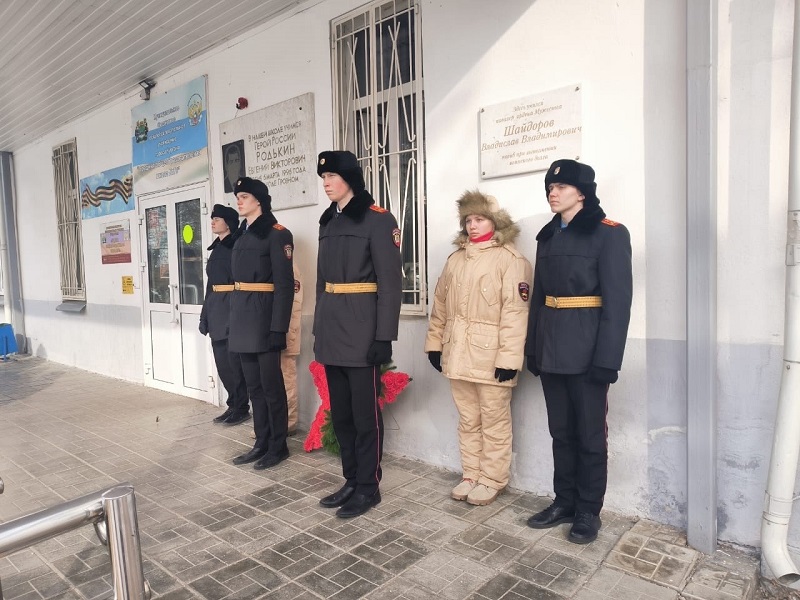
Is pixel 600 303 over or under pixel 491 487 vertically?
over

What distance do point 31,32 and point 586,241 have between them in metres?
5.26

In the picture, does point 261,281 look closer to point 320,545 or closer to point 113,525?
point 320,545

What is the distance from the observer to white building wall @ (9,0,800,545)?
2486mm

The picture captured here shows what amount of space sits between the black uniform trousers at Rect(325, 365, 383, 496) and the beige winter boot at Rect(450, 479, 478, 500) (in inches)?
17.5

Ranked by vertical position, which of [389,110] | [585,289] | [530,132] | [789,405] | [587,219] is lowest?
[789,405]

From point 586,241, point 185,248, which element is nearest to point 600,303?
point 586,241

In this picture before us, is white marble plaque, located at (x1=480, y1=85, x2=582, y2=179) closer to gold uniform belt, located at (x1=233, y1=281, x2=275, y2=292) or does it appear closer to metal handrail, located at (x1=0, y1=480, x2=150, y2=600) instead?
gold uniform belt, located at (x1=233, y1=281, x2=275, y2=292)

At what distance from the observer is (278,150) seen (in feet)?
16.0

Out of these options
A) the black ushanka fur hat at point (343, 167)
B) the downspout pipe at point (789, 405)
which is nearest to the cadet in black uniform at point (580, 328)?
the downspout pipe at point (789, 405)

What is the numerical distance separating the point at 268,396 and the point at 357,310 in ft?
3.95

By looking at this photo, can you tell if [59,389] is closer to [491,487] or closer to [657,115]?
[491,487]

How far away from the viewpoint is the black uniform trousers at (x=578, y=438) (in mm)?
2717

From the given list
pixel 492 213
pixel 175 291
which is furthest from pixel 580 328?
pixel 175 291

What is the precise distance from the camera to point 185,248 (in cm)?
611
